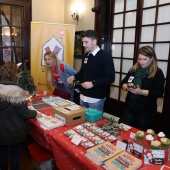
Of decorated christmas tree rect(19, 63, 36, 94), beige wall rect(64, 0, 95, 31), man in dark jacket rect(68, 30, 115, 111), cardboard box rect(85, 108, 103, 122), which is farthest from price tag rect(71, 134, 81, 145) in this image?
beige wall rect(64, 0, 95, 31)

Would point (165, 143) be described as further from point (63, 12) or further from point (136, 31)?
point (63, 12)

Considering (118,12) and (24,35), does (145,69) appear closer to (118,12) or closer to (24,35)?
(118,12)

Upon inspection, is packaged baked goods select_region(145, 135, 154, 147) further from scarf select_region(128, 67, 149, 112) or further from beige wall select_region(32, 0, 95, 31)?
beige wall select_region(32, 0, 95, 31)

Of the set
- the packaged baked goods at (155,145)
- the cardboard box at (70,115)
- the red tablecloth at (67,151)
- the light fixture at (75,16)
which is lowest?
the red tablecloth at (67,151)

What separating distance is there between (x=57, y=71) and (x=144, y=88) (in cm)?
131

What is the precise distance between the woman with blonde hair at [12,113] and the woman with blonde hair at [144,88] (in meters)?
0.94

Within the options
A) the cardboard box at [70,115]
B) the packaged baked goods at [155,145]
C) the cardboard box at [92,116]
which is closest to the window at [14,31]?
the cardboard box at [70,115]

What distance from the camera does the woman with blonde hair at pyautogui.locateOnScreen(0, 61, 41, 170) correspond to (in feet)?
4.70

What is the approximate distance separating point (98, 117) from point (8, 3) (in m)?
3.24

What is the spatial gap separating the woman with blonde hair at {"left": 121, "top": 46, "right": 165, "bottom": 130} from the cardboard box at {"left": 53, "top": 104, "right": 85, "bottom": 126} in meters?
0.51

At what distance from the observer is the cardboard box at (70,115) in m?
1.58

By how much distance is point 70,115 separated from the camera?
157 centimetres

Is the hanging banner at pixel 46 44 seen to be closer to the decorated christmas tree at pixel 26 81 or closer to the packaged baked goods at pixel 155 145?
the decorated christmas tree at pixel 26 81

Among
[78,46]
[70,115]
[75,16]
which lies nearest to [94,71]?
[70,115]
